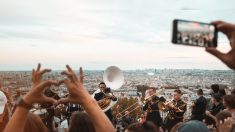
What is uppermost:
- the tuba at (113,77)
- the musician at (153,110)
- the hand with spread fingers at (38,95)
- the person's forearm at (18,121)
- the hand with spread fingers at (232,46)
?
the hand with spread fingers at (232,46)

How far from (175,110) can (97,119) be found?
8.68m

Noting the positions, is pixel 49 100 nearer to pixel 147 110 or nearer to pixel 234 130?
pixel 234 130

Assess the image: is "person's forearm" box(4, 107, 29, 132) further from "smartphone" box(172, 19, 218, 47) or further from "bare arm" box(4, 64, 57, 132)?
"smartphone" box(172, 19, 218, 47)

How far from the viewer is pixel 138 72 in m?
65.6

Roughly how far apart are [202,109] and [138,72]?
58.8 meters

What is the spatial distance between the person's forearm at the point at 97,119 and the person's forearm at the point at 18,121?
36cm

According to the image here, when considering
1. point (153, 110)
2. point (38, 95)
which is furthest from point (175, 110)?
point (38, 95)

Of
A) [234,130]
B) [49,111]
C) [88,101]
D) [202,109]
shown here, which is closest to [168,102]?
[202,109]

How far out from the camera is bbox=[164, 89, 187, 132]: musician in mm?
10609

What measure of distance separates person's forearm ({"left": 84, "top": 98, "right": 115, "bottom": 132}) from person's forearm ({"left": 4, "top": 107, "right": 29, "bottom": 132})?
36 cm

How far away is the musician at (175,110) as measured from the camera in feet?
34.8

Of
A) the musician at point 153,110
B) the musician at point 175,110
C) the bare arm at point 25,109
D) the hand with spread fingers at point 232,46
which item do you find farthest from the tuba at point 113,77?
the hand with spread fingers at point 232,46

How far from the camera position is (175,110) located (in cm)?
1069

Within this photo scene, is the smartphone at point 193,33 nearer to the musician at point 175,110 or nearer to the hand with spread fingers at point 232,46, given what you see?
the hand with spread fingers at point 232,46
